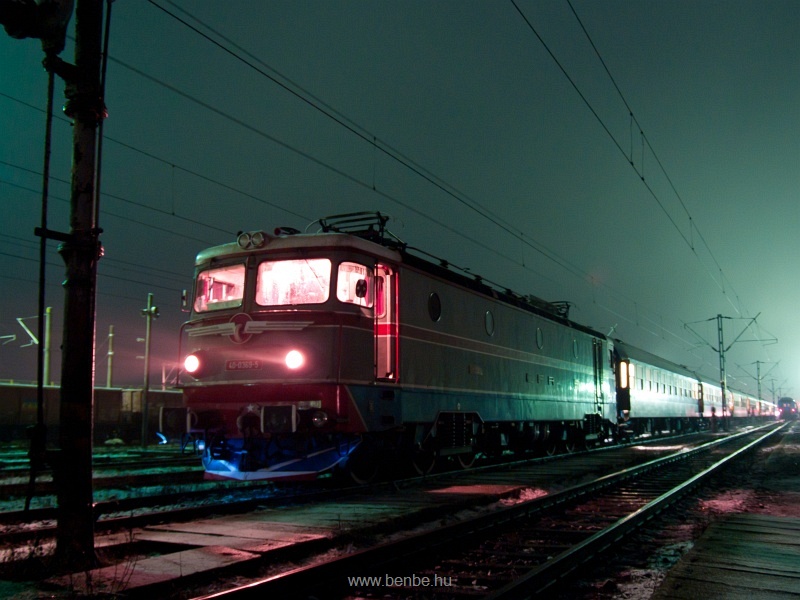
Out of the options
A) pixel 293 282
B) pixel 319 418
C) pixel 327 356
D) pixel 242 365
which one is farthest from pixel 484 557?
pixel 293 282

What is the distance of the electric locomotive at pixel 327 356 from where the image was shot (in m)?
10.3

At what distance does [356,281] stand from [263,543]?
16.6ft

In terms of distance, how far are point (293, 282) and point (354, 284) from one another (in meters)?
0.93

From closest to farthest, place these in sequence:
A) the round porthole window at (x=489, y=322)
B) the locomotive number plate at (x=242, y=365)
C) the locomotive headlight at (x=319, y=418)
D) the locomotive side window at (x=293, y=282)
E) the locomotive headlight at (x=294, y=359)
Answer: the locomotive headlight at (x=319, y=418) → the locomotive headlight at (x=294, y=359) → the locomotive number plate at (x=242, y=365) → the locomotive side window at (x=293, y=282) → the round porthole window at (x=489, y=322)

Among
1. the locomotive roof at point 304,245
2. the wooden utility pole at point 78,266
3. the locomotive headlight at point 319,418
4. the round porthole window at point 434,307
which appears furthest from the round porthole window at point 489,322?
the wooden utility pole at point 78,266

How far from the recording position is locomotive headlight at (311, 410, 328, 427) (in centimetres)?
995

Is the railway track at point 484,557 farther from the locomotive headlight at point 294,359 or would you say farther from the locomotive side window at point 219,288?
the locomotive side window at point 219,288

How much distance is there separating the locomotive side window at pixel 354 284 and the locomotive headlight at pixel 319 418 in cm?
176

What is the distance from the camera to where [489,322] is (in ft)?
50.0

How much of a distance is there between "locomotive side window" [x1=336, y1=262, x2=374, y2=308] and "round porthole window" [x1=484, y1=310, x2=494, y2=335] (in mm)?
4383

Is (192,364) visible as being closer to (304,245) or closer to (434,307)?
(304,245)

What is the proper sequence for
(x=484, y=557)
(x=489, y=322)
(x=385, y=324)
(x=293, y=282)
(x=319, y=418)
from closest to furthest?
1. (x=484, y=557)
2. (x=319, y=418)
3. (x=293, y=282)
4. (x=385, y=324)
5. (x=489, y=322)

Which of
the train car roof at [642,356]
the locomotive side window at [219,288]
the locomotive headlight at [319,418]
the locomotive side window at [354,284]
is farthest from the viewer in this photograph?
the train car roof at [642,356]

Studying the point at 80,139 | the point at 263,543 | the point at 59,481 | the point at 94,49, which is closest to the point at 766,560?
the point at 263,543
